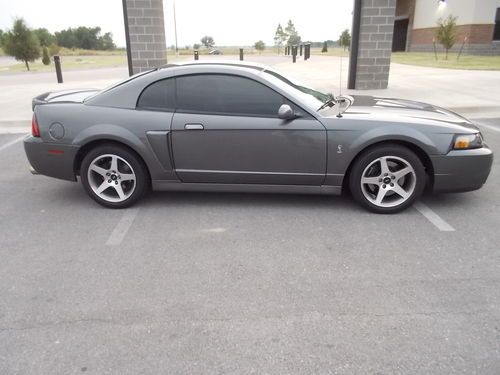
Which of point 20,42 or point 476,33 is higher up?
point 476,33

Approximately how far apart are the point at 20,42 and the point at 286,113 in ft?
83.7

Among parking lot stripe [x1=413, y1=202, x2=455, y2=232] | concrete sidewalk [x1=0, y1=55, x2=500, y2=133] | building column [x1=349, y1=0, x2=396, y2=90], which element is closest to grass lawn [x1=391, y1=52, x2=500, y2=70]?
concrete sidewalk [x1=0, y1=55, x2=500, y2=133]

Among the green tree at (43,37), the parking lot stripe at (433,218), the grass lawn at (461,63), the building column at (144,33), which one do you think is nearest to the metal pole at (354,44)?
the building column at (144,33)

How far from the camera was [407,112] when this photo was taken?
4.39 metres

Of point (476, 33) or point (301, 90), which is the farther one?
point (476, 33)

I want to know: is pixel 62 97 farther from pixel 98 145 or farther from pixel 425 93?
pixel 425 93

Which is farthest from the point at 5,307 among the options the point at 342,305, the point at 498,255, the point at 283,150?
the point at 498,255

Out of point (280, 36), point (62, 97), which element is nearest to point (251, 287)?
point (62, 97)

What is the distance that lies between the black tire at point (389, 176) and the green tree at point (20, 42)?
25490 mm

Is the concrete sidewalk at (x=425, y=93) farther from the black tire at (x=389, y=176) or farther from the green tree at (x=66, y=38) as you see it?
the green tree at (x=66, y=38)

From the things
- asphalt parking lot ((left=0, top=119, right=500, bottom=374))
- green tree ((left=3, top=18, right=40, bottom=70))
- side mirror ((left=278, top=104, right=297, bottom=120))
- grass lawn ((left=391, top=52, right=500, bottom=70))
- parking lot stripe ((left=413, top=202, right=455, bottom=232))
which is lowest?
asphalt parking lot ((left=0, top=119, right=500, bottom=374))

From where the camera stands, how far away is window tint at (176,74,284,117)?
165 inches

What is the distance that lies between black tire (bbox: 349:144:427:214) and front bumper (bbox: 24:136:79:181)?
113 inches

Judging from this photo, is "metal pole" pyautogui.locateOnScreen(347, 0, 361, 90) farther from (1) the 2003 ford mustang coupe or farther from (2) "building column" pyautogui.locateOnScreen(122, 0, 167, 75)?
(1) the 2003 ford mustang coupe
